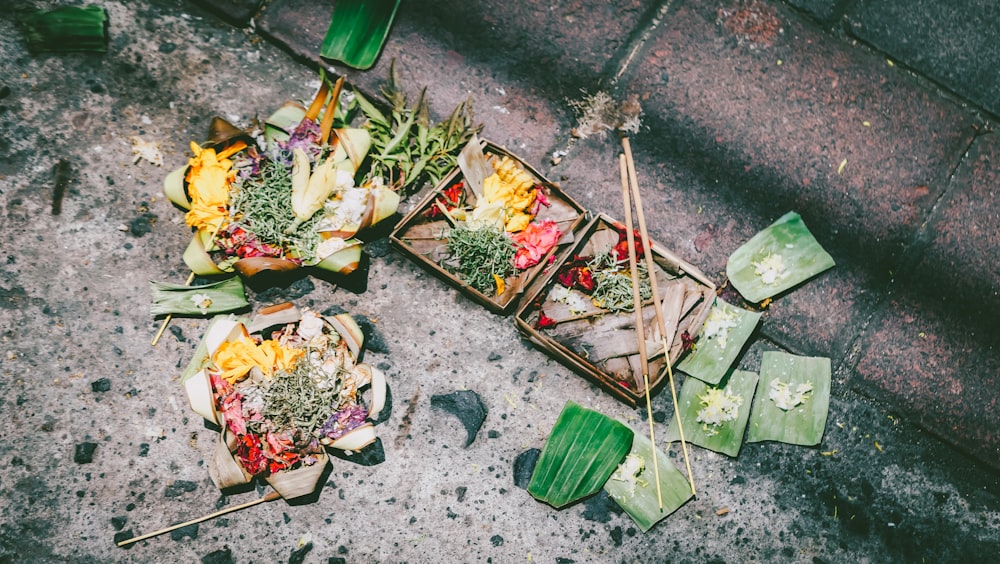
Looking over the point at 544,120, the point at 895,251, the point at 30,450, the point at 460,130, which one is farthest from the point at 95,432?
the point at 895,251

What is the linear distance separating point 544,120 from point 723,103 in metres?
0.66

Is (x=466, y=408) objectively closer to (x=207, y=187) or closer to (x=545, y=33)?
(x=207, y=187)

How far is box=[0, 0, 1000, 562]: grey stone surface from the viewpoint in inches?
80.0

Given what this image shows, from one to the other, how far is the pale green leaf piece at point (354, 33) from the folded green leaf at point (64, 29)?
0.78 meters

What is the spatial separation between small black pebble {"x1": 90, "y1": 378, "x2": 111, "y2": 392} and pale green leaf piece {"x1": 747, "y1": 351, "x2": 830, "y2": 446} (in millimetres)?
2148

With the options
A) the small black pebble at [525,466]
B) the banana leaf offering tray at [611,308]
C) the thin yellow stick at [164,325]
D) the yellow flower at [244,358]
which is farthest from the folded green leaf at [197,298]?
the small black pebble at [525,466]

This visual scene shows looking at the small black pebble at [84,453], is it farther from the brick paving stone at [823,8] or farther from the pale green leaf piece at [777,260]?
the brick paving stone at [823,8]

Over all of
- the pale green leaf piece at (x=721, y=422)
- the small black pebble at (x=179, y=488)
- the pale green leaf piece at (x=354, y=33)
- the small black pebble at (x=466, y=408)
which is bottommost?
the small black pebble at (x=179, y=488)

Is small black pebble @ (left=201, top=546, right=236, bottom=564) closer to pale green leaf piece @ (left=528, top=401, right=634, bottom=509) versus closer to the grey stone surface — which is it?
the grey stone surface

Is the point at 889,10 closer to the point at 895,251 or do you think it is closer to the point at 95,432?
the point at 895,251

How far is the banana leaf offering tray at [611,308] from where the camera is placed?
6.73 ft

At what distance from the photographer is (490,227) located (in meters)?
2.04

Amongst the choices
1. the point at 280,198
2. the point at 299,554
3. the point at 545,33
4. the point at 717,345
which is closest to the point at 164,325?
the point at 280,198

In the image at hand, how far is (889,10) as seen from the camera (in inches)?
91.4
